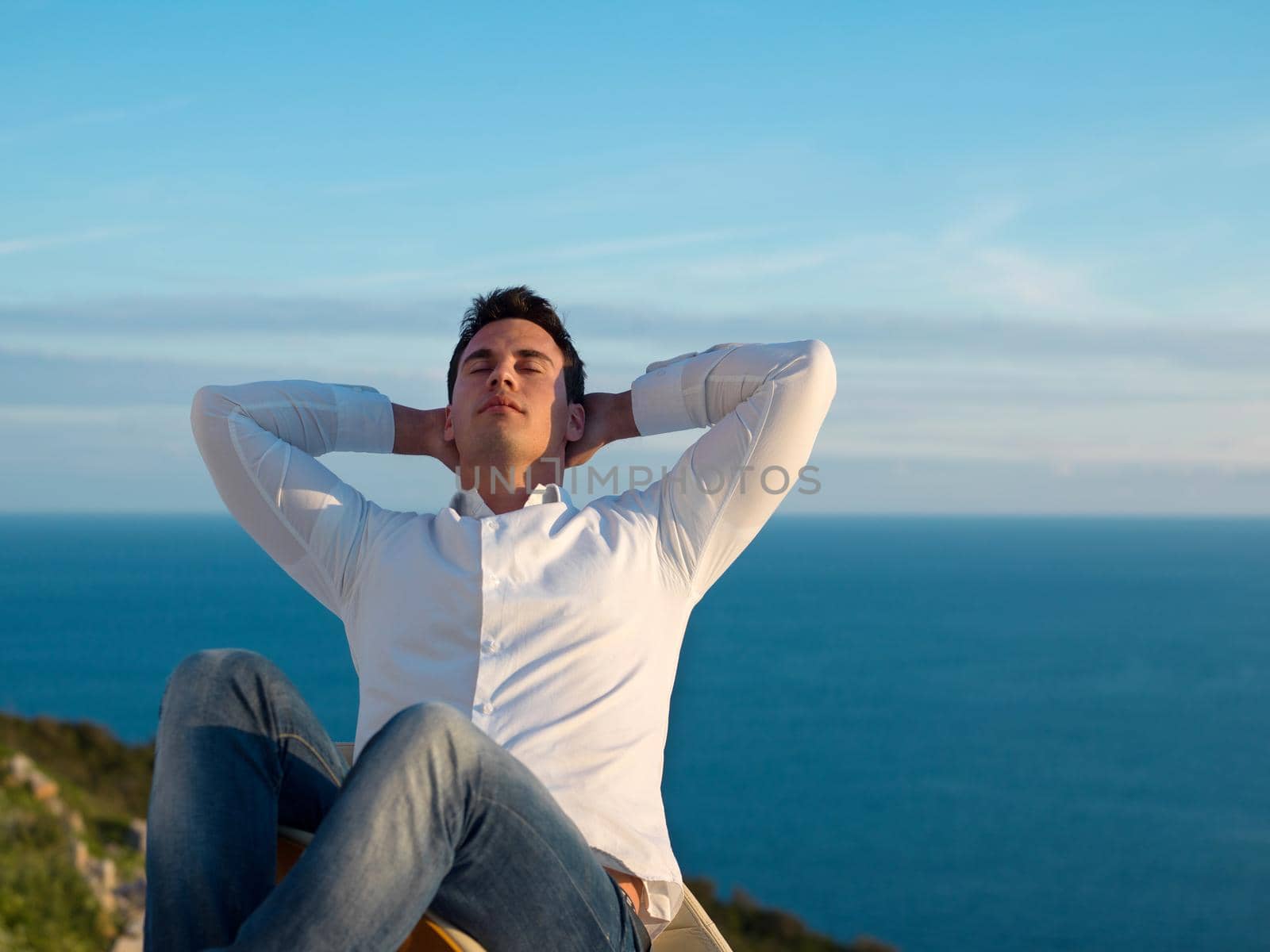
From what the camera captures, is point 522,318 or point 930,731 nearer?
point 522,318

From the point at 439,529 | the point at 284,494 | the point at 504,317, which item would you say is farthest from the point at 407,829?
the point at 504,317

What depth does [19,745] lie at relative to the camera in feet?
45.9

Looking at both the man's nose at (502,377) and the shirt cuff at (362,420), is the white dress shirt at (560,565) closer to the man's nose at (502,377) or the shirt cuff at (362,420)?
the shirt cuff at (362,420)

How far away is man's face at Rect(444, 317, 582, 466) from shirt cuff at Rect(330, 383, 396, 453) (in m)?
0.15

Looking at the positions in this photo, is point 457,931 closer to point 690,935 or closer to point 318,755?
point 318,755

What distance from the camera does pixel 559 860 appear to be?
1.71 metres

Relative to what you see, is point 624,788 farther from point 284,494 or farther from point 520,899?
point 284,494

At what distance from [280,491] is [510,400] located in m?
0.53

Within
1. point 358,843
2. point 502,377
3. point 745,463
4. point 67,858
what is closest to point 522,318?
point 502,377

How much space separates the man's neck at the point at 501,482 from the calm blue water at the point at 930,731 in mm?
17806

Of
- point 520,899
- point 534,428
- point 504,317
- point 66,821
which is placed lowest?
point 66,821

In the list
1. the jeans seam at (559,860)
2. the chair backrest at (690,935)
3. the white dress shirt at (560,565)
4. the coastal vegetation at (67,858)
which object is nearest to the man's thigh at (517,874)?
the jeans seam at (559,860)

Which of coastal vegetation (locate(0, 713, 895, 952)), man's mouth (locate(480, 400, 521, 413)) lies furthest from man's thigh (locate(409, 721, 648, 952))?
coastal vegetation (locate(0, 713, 895, 952))

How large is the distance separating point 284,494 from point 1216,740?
251 feet
